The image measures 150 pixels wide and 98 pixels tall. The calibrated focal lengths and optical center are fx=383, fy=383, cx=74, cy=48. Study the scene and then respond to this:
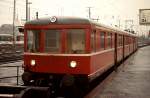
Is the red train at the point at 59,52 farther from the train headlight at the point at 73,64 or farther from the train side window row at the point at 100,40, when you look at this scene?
the train side window row at the point at 100,40

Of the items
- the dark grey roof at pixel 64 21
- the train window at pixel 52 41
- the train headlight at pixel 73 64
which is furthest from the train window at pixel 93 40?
the train window at pixel 52 41

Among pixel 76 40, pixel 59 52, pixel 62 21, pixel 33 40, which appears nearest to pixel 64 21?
pixel 62 21

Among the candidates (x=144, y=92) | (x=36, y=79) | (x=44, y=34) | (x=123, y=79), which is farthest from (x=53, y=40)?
(x=123, y=79)

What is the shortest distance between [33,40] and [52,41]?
0.77 meters

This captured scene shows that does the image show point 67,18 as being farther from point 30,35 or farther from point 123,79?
point 123,79

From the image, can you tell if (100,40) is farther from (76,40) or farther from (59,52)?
(59,52)

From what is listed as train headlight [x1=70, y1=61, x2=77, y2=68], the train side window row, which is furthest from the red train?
the train side window row

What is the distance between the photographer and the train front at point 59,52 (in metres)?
12.1

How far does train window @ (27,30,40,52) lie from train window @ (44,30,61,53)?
355mm

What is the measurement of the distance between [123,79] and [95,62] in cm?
377

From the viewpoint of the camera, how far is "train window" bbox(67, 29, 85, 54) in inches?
482

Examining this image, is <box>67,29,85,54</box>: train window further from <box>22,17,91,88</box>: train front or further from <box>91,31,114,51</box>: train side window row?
<box>91,31,114,51</box>: train side window row

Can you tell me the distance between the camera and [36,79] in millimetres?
12367

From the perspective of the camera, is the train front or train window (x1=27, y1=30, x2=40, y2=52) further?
train window (x1=27, y1=30, x2=40, y2=52)
